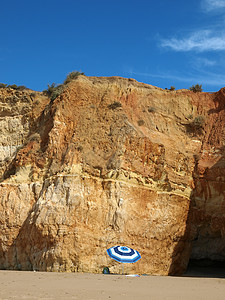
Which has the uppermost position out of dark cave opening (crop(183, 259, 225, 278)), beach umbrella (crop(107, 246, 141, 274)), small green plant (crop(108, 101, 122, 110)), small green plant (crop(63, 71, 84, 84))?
small green plant (crop(63, 71, 84, 84))

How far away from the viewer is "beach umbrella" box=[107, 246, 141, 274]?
16484 millimetres

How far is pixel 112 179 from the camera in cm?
2016

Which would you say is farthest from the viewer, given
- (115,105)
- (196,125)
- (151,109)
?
(196,125)

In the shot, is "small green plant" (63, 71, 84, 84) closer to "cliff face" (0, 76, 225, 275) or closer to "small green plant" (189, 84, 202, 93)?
"cliff face" (0, 76, 225, 275)

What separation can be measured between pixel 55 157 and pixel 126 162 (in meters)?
4.18

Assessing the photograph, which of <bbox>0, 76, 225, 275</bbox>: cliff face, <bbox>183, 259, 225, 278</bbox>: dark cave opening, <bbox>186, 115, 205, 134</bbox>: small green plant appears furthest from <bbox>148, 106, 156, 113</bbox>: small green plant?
<bbox>183, 259, 225, 278</bbox>: dark cave opening

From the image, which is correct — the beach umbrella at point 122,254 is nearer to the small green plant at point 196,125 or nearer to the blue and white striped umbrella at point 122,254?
the blue and white striped umbrella at point 122,254

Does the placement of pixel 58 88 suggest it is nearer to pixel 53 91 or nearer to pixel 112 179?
pixel 53 91

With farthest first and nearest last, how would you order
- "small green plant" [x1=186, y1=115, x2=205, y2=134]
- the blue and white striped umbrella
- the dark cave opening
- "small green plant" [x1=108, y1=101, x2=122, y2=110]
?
1. "small green plant" [x1=186, y1=115, x2=205, y2=134]
2. "small green plant" [x1=108, y1=101, x2=122, y2=110]
3. the dark cave opening
4. the blue and white striped umbrella

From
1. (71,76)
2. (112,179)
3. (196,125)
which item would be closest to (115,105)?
(71,76)

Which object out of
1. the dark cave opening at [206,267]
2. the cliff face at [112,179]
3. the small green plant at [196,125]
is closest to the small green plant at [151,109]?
the cliff face at [112,179]

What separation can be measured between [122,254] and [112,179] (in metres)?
4.59

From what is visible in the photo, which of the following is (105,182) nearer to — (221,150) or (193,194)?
(193,194)

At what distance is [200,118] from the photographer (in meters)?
25.6
